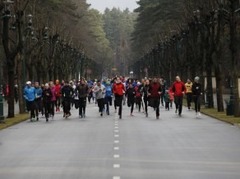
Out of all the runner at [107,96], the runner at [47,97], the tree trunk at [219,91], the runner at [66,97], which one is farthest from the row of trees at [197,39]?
the runner at [47,97]

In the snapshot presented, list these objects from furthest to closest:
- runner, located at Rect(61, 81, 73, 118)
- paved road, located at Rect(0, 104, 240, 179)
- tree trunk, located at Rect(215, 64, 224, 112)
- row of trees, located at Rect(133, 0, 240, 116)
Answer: tree trunk, located at Rect(215, 64, 224, 112) < runner, located at Rect(61, 81, 73, 118) < row of trees, located at Rect(133, 0, 240, 116) < paved road, located at Rect(0, 104, 240, 179)

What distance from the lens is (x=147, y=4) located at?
9469 cm

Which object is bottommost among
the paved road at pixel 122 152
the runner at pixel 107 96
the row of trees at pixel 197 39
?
the paved road at pixel 122 152

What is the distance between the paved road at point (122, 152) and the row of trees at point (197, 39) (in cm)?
816

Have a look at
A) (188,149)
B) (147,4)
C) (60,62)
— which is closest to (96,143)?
(188,149)

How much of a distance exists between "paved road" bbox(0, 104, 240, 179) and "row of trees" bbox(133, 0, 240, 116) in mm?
8160

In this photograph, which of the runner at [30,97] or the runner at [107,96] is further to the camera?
the runner at [107,96]

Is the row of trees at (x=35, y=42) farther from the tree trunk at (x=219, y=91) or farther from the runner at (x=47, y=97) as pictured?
the tree trunk at (x=219, y=91)

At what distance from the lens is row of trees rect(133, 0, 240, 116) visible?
31062mm

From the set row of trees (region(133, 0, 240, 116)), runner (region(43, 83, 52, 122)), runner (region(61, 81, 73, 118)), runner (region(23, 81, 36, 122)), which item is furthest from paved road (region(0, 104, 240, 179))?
row of trees (region(133, 0, 240, 116))

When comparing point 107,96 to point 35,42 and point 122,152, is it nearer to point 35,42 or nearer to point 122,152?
point 35,42

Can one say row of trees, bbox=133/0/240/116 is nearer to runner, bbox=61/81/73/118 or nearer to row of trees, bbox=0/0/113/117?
runner, bbox=61/81/73/118

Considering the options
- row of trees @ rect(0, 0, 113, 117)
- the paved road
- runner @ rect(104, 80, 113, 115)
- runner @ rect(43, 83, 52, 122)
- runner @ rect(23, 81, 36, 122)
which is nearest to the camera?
the paved road

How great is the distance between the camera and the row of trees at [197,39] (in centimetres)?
3106
